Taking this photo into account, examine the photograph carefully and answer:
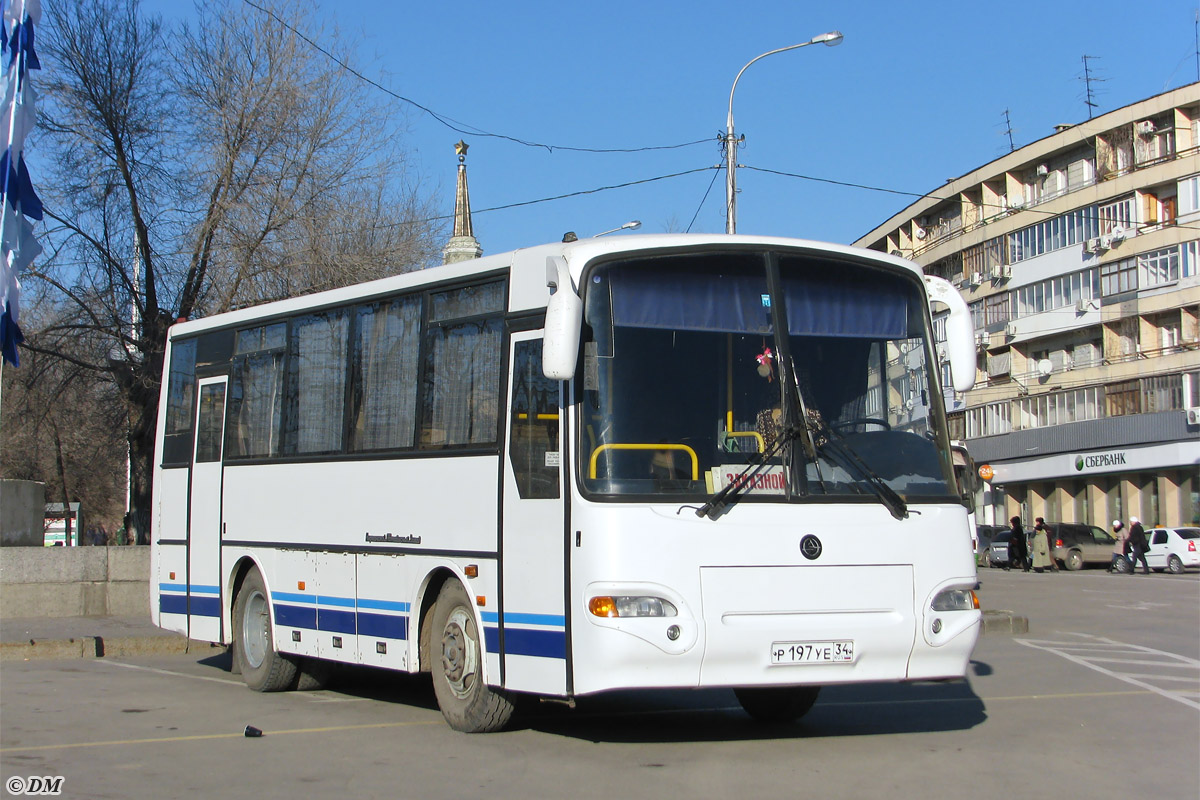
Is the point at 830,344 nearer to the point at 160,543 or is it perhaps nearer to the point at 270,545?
the point at 270,545

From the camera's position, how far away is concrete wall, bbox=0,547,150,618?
19172mm

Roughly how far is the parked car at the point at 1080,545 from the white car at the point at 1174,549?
2642mm

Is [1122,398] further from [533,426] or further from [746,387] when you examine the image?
[533,426]

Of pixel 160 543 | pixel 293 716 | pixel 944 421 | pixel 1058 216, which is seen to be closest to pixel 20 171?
pixel 160 543

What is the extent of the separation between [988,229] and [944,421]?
61.4 m

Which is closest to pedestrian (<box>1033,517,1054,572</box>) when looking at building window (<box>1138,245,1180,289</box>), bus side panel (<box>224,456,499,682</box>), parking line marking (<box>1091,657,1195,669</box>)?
building window (<box>1138,245,1180,289</box>)

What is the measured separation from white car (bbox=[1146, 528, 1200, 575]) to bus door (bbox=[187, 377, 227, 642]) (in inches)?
1512

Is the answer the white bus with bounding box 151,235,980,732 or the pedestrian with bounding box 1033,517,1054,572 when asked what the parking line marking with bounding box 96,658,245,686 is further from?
the pedestrian with bounding box 1033,517,1054,572

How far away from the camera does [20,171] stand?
14.0m

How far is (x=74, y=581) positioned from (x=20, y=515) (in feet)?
5.16

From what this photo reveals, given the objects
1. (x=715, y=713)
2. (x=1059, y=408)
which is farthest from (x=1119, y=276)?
(x=715, y=713)

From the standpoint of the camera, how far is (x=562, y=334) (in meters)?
7.81

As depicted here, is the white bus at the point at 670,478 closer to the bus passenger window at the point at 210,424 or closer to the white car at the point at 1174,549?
the bus passenger window at the point at 210,424

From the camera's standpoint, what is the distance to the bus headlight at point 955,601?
840cm
